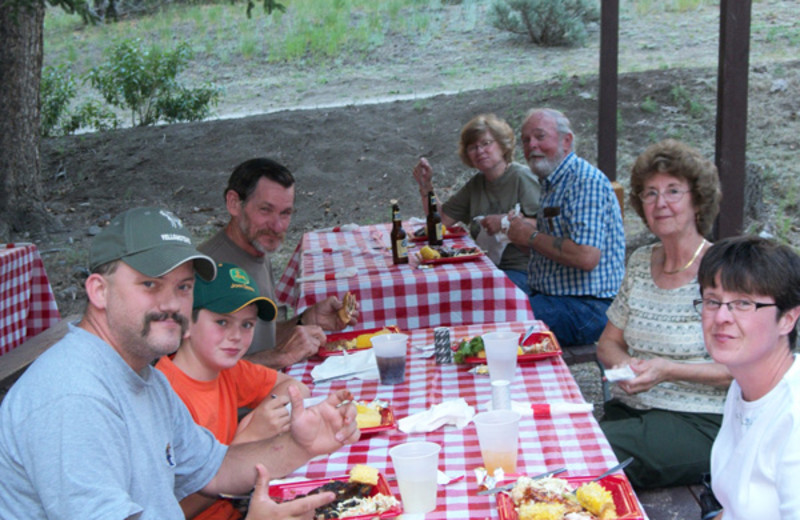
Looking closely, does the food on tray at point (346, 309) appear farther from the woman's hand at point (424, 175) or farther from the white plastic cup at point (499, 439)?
the woman's hand at point (424, 175)

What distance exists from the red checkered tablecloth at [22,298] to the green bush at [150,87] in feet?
32.4

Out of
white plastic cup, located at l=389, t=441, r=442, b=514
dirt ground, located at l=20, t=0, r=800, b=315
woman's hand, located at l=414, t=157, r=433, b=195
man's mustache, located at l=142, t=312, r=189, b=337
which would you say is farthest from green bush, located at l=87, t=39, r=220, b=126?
white plastic cup, located at l=389, t=441, r=442, b=514

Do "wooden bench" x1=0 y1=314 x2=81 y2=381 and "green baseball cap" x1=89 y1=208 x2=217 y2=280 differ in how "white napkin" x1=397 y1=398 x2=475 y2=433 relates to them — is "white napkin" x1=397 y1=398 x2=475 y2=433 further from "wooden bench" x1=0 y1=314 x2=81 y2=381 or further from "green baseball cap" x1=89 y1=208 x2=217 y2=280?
"wooden bench" x1=0 y1=314 x2=81 y2=381

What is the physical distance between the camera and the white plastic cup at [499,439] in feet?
5.99

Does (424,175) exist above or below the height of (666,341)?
above

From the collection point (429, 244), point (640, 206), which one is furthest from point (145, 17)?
point (640, 206)

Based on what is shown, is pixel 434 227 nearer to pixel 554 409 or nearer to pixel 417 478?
pixel 554 409

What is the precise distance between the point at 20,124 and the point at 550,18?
1220 cm

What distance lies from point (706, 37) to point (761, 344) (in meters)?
17.0

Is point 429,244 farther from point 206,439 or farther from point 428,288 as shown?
point 206,439

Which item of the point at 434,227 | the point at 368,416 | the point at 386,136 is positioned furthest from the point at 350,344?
the point at 386,136

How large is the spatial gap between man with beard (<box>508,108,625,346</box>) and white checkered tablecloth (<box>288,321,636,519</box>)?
146 cm

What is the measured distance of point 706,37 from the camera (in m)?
17.1

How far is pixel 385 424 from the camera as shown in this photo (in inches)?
86.1
